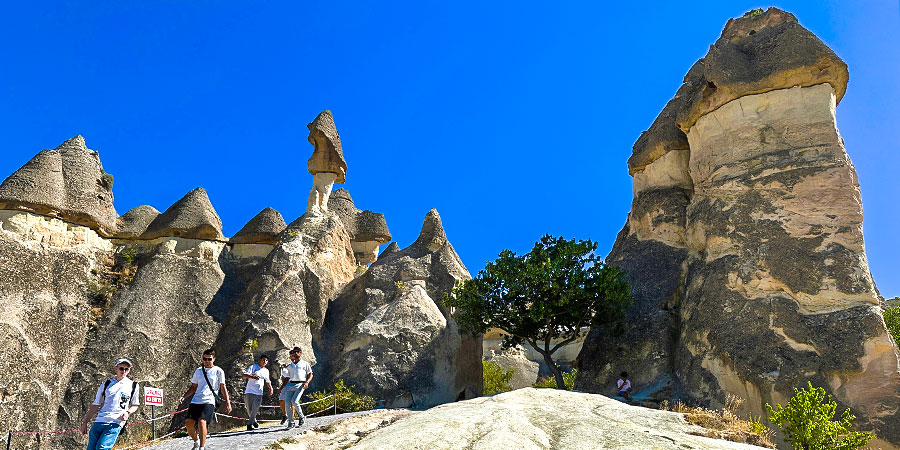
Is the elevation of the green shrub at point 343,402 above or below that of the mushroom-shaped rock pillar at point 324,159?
below

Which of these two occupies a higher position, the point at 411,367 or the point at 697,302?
the point at 697,302

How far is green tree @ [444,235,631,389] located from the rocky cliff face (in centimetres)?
185

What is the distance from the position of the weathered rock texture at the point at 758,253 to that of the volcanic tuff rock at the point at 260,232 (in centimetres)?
1500

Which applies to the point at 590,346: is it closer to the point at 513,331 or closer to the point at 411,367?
the point at 513,331

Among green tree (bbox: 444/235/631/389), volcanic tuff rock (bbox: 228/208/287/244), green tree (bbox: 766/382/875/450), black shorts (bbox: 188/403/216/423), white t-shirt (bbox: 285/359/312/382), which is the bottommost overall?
green tree (bbox: 766/382/875/450)

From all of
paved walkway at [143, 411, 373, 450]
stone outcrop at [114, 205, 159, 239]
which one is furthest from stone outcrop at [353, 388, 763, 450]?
stone outcrop at [114, 205, 159, 239]

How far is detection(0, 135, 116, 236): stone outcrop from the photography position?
21719 mm

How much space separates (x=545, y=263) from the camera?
69.4ft

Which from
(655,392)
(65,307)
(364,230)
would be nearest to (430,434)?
(655,392)

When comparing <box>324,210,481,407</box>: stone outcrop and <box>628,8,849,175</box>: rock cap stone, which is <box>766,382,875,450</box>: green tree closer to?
<box>324,210,481,407</box>: stone outcrop

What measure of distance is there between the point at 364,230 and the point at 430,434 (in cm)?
2784

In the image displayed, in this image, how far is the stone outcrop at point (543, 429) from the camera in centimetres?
775

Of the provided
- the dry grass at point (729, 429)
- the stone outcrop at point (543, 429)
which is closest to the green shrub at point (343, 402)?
the stone outcrop at point (543, 429)

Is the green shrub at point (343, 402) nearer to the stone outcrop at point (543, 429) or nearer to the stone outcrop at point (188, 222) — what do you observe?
the stone outcrop at point (543, 429)
